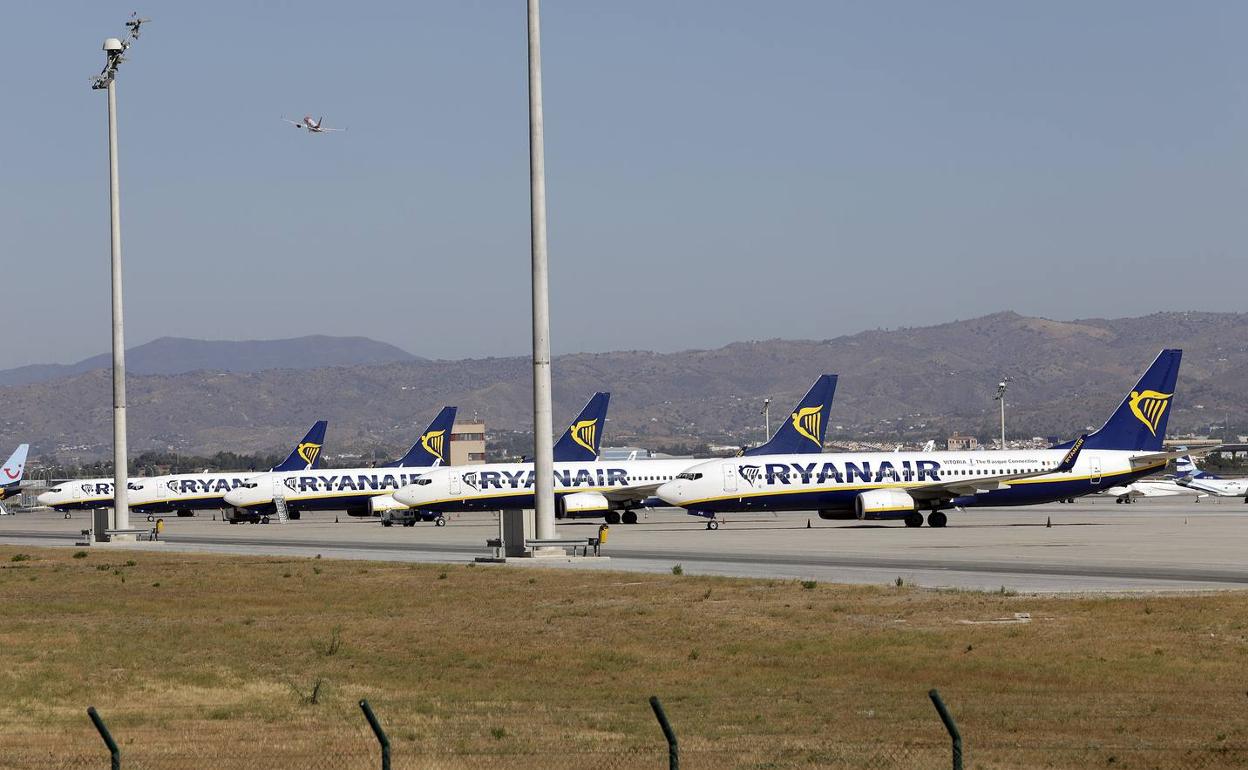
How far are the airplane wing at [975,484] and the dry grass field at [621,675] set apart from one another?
4175 centimetres

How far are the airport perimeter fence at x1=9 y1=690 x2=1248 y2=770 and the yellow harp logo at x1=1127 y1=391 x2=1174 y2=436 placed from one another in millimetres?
71893

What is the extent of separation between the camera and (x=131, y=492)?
120625 mm

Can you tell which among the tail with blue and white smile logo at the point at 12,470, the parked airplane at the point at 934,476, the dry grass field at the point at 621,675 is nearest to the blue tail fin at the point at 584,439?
the parked airplane at the point at 934,476

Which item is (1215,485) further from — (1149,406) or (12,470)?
(12,470)

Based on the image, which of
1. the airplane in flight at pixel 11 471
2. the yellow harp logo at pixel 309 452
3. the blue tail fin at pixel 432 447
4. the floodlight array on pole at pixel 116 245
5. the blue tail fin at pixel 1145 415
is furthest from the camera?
the airplane in flight at pixel 11 471

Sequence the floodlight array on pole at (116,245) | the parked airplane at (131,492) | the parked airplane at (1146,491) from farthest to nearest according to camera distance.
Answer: the parked airplane at (1146,491) < the parked airplane at (131,492) < the floodlight array on pole at (116,245)

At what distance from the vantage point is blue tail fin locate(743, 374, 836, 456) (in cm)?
10131

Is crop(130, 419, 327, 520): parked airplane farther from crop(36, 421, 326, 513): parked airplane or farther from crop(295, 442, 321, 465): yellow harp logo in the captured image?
crop(295, 442, 321, 465): yellow harp logo

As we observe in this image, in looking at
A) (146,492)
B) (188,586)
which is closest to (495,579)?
(188,586)

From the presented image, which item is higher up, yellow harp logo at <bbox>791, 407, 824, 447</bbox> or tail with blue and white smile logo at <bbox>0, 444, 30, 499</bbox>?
yellow harp logo at <bbox>791, 407, 824, 447</bbox>

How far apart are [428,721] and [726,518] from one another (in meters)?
80.2

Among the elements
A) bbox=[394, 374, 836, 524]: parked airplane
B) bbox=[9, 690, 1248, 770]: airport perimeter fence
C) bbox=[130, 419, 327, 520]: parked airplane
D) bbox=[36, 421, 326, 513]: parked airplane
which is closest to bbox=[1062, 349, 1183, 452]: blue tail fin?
bbox=[394, 374, 836, 524]: parked airplane

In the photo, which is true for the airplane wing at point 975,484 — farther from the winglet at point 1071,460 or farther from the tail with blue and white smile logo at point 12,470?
the tail with blue and white smile logo at point 12,470

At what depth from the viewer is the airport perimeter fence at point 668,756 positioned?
18.7 meters
